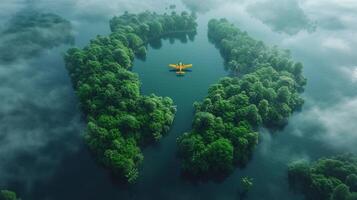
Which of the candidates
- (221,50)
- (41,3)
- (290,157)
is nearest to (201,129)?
(290,157)

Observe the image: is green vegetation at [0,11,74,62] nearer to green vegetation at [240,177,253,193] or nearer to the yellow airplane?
the yellow airplane

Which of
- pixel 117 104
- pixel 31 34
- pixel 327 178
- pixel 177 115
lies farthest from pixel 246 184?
pixel 31 34

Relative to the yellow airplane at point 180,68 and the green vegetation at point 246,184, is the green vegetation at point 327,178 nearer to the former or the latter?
the green vegetation at point 246,184

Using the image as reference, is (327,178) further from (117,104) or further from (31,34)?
(31,34)

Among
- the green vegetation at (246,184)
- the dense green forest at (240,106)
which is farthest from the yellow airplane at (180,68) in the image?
the green vegetation at (246,184)

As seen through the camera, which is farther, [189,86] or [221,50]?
[221,50]

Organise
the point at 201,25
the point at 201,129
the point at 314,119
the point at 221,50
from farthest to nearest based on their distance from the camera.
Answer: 1. the point at 201,25
2. the point at 221,50
3. the point at 314,119
4. the point at 201,129

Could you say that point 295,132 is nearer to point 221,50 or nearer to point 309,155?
point 309,155

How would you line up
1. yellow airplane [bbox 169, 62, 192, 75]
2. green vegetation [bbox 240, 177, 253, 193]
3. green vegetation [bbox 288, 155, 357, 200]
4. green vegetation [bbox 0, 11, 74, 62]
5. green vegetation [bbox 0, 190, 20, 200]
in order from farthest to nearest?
green vegetation [bbox 0, 11, 74, 62] < yellow airplane [bbox 169, 62, 192, 75] < green vegetation [bbox 240, 177, 253, 193] < green vegetation [bbox 288, 155, 357, 200] < green vegetation [bbox 0, 190, 20, 200]

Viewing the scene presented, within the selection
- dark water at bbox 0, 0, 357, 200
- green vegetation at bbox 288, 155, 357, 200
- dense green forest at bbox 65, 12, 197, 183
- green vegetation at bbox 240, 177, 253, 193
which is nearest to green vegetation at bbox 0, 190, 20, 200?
dark water at bbox 0, 0, 357, 200
